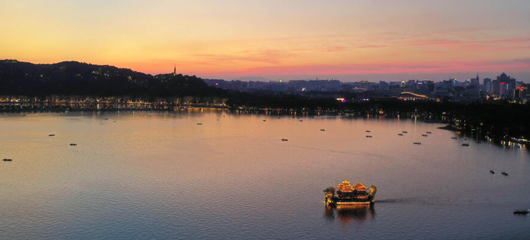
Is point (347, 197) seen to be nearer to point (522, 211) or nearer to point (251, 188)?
point (251, 188)

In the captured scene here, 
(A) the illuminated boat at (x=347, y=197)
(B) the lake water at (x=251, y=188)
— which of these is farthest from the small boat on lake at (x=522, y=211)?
(A) the illuminated boat at (x=347, y=197)

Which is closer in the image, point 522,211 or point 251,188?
point 522,211

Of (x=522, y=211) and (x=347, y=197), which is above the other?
(x=347, y=197)

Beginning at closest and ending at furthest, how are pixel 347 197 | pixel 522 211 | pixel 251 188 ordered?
pixel 522 211, pixel 347 197, pixel 251 188

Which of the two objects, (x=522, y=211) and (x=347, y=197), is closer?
(x=522, y=211)

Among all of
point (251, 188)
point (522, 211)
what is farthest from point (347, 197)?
point (522, 211)

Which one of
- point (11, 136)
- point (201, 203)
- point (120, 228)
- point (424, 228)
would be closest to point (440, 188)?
point (424, 228)

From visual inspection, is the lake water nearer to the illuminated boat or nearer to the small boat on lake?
the small boat on lake

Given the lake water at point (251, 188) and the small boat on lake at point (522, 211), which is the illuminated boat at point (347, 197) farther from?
the small boat on lake at point (522, 211)

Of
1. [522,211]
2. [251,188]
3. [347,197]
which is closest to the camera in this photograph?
[522,211]

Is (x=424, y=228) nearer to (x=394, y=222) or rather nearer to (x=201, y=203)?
(x=394, y=222)
